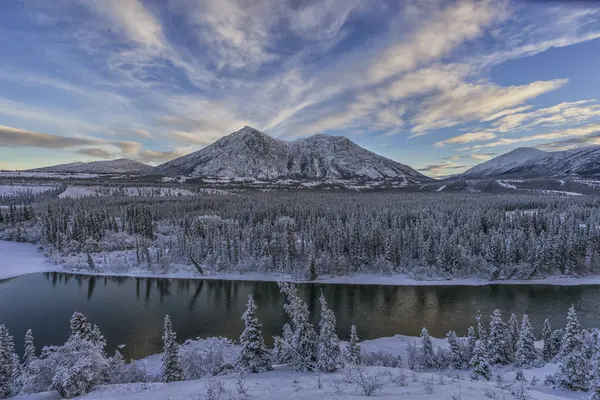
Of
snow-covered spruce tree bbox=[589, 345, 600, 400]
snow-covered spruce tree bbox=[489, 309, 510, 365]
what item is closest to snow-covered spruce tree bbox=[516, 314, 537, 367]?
snow-covered spruce tree bbox=[489, 309, 510, 365]

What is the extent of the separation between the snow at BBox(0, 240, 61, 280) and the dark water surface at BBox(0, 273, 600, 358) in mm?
8125

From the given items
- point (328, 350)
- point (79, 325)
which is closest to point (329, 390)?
point (328, 350)

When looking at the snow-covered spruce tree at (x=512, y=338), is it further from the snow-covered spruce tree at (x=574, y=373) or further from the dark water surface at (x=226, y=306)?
the dark water surface at (x=226, y=306)

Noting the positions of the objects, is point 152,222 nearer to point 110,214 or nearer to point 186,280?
point 110,214

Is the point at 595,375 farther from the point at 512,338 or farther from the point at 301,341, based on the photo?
the point at 512,338

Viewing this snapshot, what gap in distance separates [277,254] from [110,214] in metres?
100

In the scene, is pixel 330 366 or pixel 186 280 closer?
pixel 330 366

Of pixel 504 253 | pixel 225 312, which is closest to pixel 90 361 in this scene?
pixel 225 312

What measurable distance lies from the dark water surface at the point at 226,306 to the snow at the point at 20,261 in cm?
813

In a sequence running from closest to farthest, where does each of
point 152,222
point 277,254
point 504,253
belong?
Result: 1. point 504,253
2. point 277,254
3. point 152,222

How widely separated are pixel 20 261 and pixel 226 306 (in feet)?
272

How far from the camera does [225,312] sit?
61438 mm

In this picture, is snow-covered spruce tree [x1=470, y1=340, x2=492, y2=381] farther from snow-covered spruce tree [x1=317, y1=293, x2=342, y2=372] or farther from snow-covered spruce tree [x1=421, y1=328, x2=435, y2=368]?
snow-covered spruce tree [x1=317, y1=293, x2=342, y2=372]

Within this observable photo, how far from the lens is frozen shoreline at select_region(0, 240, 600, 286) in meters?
79.1
